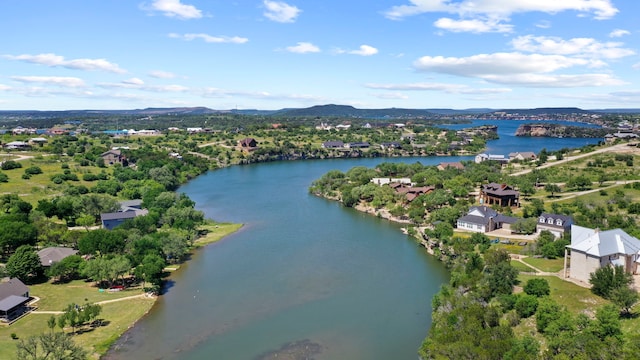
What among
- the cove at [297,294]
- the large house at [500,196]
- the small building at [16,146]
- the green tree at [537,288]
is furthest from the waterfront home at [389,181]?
the small building at [16,146]

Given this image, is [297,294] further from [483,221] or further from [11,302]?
[483,221]

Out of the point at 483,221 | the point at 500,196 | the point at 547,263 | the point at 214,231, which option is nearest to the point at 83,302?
the point at 214,231

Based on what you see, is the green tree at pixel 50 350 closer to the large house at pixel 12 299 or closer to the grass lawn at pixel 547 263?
the large house at pixel 12 299

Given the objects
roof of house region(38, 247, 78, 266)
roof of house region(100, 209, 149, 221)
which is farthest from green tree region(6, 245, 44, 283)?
roof of house region(100, 209, 149, 221)

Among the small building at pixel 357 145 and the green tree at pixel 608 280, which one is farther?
the small building at pixel 357 145

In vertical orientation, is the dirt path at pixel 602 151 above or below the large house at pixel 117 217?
above

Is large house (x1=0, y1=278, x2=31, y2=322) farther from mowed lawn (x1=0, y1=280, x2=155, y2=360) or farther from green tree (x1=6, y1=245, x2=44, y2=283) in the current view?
green tree (x1=6, y1=245, x2=44, y2=283)
